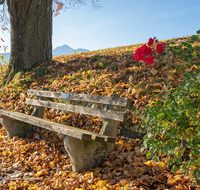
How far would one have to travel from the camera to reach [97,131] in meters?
3.53

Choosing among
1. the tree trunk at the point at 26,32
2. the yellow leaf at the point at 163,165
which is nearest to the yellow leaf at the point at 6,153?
the yellow leaf at the point at 163,165

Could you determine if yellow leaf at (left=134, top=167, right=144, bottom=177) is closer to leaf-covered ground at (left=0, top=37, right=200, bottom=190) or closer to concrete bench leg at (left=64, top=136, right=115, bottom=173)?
leaf-covered ground at (left=0, top=37, right=200, bottom=190)

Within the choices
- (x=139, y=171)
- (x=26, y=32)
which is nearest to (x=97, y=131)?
(x=139, y=171)

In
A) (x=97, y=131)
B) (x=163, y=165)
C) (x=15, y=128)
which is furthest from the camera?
(x=15, y=128)

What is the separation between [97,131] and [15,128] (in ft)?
6.59

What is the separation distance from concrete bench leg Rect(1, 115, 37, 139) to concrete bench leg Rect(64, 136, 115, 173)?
2.15 m

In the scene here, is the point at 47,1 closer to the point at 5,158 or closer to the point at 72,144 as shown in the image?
the point at 5,158

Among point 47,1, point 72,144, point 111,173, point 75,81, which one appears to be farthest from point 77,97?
point 47,1

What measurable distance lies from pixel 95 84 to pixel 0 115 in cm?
218

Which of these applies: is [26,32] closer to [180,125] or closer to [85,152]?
[85,152]

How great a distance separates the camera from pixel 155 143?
1.86 meters

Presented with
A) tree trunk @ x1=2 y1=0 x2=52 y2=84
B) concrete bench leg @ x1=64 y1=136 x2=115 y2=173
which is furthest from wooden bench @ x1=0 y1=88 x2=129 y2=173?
tree trunk @ x1=2 y1=0 x2=52 y2=84

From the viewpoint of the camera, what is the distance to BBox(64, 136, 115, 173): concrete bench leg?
2.56 meters

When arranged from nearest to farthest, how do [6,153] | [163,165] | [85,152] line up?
1. [163,165]
2. [85,152]
3. [6,153]
